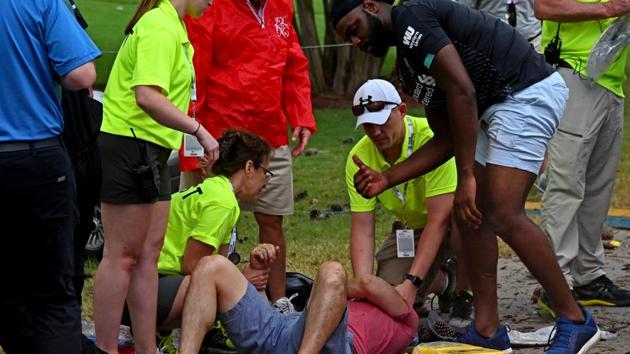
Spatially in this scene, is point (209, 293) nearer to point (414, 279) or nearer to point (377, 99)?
point (414, 279)

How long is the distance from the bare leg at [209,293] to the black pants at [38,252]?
2.12 feet

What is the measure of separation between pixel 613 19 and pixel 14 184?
354 cm

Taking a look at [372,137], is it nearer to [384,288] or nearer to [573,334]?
[384,288]

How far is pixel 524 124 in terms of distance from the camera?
17.9ft

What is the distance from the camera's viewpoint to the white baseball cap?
6.15m

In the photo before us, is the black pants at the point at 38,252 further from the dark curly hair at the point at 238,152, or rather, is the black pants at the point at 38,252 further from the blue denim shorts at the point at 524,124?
the blue denim shorts at the point at 524,124

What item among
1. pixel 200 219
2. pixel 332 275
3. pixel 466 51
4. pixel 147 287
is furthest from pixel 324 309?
pixel 466 51

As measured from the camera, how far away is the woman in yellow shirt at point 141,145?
17.1 feet

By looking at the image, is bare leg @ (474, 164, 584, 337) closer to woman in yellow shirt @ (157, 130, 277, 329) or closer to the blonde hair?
woman in yellow shirt @ (157, 130, 277, 329)

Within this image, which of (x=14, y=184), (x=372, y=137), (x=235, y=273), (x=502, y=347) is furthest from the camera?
(x=372, y=137)

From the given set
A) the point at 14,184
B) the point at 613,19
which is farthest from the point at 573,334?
the point at 14,184

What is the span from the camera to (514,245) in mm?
5445

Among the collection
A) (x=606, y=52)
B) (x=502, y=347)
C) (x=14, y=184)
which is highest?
(x=14, y=184)

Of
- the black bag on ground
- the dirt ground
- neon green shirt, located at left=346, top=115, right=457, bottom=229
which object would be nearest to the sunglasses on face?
neon green shirt, located at left=346, top=115, right=457, bottom=229
